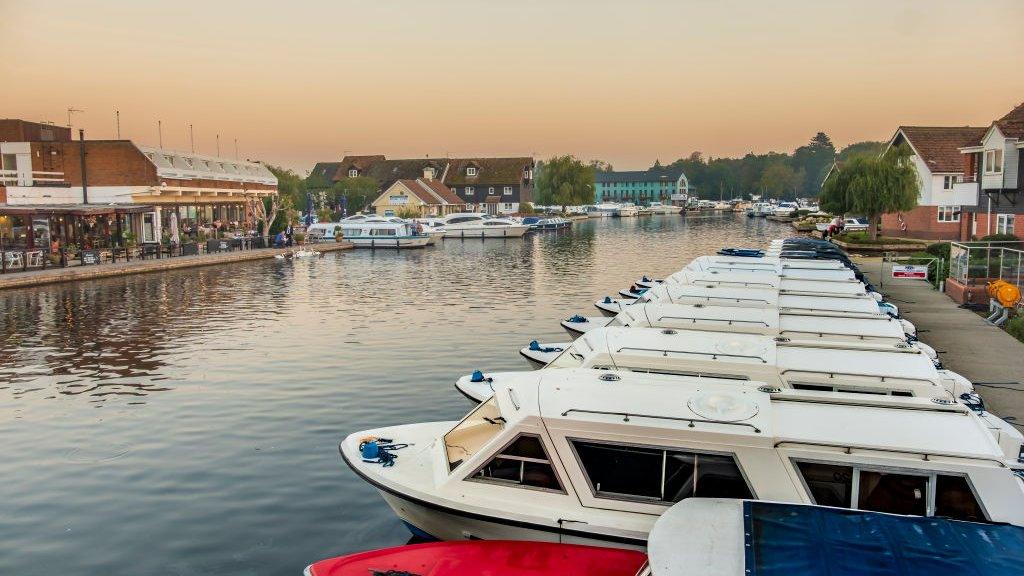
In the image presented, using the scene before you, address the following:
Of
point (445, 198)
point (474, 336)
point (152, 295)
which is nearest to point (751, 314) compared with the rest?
point (474, 336)

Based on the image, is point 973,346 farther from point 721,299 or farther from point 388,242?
point 388,242

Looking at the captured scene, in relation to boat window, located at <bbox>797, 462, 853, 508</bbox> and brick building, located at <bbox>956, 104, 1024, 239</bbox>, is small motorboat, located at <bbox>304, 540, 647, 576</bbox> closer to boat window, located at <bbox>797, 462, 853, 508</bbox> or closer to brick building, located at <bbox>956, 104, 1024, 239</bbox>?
boat window, located at <bbox>797, 462, 853, 508</bbox>

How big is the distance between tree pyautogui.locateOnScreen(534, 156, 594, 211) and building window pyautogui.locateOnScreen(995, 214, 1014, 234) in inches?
3662

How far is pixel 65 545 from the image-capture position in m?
12.1

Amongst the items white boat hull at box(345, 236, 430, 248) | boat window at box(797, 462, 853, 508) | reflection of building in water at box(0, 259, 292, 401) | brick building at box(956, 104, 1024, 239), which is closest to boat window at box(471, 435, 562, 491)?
boat window at box(797, 462, 853, 508)

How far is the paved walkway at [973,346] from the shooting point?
684 inches

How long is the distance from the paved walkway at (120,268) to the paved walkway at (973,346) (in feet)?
129

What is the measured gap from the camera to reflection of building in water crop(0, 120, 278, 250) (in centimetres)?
5031

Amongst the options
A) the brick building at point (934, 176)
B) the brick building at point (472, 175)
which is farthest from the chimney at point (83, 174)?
the brick building at point (472, 175)

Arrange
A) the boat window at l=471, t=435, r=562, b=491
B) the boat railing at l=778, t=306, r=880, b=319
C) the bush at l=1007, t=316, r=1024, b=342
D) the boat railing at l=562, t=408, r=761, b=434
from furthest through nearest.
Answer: the bush at l=1007, t=316, r=1024, b=342, the boat railing at l=778, t=306, r=880, b=319, the boat window at l=471, t=435, r=562, b=491, the boat railing at l=562, t=408, r=761, b=434

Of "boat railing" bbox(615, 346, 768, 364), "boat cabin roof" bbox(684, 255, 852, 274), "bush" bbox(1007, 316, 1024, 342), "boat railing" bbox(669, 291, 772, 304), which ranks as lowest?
"bush" bbox(1007, 316, 1024, 342)

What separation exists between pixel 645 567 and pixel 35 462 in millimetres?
12647

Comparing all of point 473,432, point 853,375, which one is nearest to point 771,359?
point 853,375

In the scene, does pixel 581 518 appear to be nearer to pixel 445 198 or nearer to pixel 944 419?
pixel 944 419
